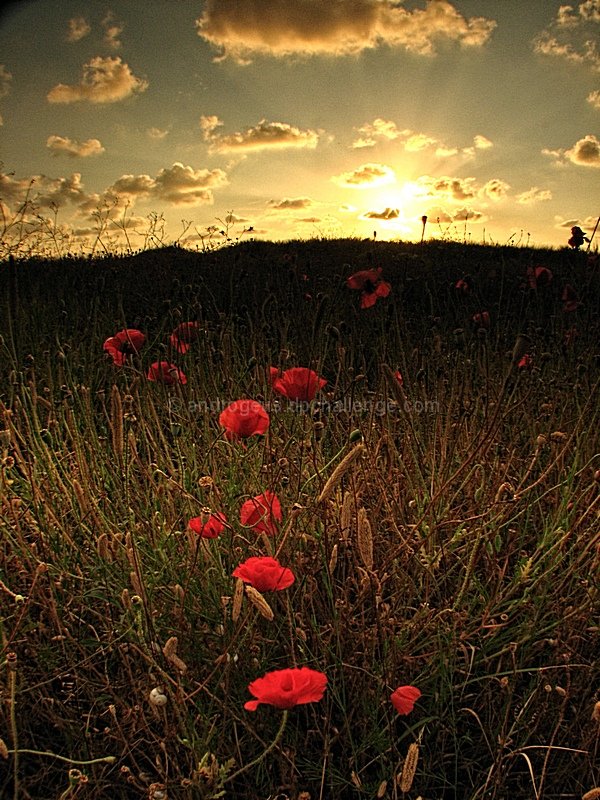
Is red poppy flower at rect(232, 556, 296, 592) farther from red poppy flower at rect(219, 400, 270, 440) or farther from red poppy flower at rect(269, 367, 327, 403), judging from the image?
red poppy flower at rect(269, 367, 327, 403)

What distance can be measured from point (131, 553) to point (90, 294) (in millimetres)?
4925

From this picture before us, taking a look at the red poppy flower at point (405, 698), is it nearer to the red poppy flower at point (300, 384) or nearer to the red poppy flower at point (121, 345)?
the red poppy flower at point (300, 384)

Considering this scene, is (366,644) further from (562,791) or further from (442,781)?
(562,791)

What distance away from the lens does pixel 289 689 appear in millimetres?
1065

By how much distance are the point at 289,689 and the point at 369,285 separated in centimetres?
245

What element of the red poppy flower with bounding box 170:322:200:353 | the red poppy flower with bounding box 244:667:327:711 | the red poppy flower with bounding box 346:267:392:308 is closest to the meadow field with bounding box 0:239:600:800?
the red poppy flower with bounding box 244:667:327:711

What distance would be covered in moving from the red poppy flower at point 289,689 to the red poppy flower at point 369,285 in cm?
231

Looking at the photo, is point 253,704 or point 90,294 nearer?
point 253,704

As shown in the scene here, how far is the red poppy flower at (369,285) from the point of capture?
3.20 metres

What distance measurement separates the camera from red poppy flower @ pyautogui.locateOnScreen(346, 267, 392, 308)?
3201 millimetres

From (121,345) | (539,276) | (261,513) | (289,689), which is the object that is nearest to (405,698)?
(289,689)

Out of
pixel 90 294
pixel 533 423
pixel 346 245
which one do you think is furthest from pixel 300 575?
pixel 346 245

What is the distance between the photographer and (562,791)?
1.43 meters

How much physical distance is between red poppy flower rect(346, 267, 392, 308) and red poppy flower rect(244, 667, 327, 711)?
231cm
